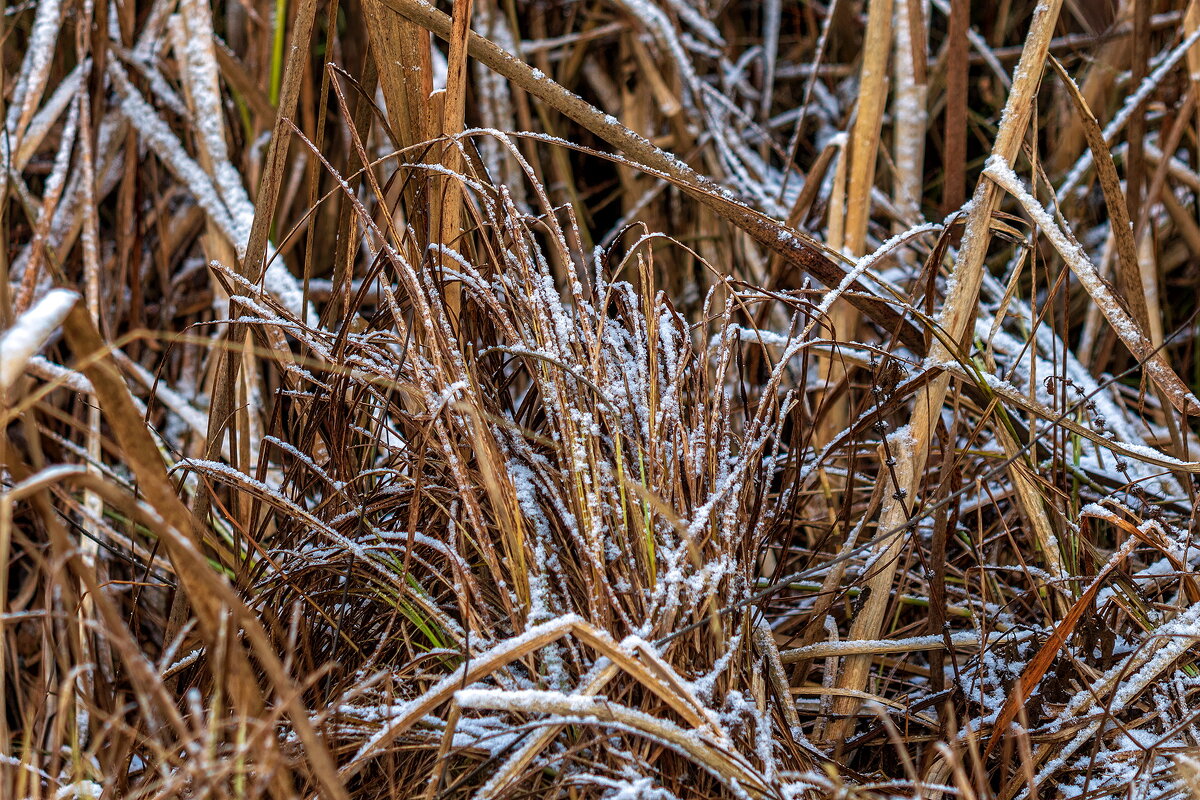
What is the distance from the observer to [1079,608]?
1.98ft

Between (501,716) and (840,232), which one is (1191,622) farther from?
(840,232)

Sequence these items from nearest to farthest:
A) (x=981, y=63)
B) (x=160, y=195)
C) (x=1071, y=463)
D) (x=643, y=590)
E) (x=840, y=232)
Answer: (x=643, y=590)
(x=1071, y=463)
(x=840, y=232)
(x=160, y=195)
(x=981, y=63)

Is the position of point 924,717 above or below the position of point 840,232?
below

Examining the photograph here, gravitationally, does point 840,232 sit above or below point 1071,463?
above

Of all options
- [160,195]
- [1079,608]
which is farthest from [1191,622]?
[160,195]

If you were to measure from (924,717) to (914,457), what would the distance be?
19cm

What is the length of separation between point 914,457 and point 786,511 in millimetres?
112

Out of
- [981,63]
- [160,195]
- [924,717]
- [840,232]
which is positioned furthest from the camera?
[981,63]

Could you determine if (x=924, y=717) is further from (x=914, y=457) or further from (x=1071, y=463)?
(x=1071, y=463)

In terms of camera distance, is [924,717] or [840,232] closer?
[924,717]

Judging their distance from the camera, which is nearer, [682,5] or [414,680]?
[414,680]

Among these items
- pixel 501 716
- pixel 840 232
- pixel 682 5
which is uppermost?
pixel 682 5

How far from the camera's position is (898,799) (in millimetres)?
546

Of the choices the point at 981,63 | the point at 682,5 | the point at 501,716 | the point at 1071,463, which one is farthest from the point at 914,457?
the point at 981,63
